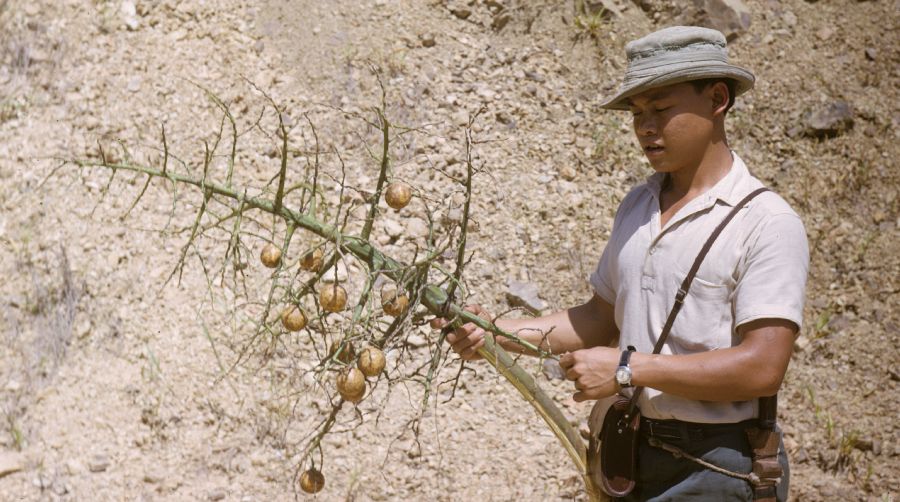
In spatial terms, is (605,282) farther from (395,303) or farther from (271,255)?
(271,255)

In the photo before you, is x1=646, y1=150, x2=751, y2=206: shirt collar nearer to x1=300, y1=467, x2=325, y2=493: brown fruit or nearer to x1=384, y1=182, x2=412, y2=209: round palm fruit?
x1=384, y1=182, x2=412, y2=209: round palm fruit

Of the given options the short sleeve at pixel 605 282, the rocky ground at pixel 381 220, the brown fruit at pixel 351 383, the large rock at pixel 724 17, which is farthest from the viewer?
the large rock at pixel 724 17

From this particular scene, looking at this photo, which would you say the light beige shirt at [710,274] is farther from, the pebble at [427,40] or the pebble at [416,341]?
the pebble at [427,40]

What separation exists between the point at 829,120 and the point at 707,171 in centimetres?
361

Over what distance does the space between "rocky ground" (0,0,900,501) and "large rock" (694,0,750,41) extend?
0.11 m

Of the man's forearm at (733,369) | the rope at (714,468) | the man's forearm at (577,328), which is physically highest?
the man's forearm at (577,328)

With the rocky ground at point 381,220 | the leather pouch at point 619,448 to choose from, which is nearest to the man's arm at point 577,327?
the leather pouch at point 619,448

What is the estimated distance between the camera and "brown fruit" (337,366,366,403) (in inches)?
66.4

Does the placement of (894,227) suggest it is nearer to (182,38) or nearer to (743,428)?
(743,428)

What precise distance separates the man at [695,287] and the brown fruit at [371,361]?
0.30 m

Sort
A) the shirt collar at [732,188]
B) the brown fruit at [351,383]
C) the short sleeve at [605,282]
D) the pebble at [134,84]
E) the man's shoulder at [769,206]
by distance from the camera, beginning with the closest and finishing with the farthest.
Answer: the brown fruit at [351,383], the man's shoulder at [769,206], the shirt collar at [732,188], the short sleeve at [605,282], the pebble at [134,84]

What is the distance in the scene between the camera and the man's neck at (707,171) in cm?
197

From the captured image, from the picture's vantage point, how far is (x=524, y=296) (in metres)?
4.39

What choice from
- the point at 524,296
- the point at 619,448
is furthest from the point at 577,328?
the point at 524,296
